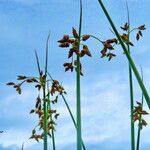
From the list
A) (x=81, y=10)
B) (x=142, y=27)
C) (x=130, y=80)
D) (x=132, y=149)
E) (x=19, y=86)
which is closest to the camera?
(x=81, y=10)

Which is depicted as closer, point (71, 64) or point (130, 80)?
point (71, 64)

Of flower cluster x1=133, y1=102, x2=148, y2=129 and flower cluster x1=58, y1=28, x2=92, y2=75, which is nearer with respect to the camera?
flower cluster x1=58, y1=28, x2=92, y2=75

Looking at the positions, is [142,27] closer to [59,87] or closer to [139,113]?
[139,113]

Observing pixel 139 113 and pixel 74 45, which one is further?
pixel 139 113

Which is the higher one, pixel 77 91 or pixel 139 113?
pixel 139 113

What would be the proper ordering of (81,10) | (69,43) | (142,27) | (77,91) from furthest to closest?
(142,27), (69,43), (81,10), (77,91)

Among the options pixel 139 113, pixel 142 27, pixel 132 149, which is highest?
pixel 142 27

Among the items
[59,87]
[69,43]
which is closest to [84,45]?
[69,43]

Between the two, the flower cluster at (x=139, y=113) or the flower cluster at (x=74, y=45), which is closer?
the flower cluster at (x=74, y=45)

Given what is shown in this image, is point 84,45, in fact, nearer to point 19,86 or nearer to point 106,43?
point 106,43
